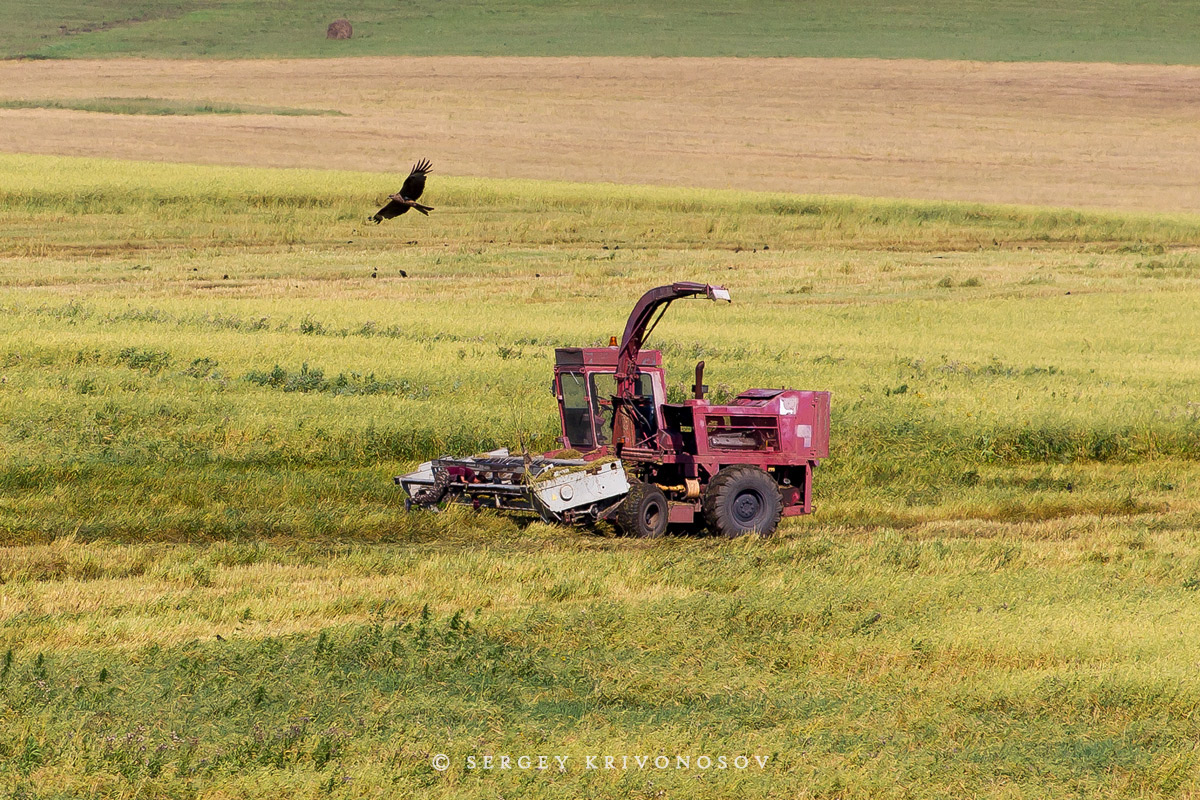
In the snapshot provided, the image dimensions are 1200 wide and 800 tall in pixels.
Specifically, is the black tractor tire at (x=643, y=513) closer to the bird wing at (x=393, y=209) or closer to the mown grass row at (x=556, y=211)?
the bird wing at (x=393, y=209)

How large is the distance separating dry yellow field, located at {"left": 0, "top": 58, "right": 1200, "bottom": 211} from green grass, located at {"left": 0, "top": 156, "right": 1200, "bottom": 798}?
25182mm

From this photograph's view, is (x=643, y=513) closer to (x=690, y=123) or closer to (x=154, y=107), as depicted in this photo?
(x=690, y=123)

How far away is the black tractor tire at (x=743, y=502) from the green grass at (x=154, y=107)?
→ 5879cm

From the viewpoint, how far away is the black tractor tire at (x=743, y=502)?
14.8 m

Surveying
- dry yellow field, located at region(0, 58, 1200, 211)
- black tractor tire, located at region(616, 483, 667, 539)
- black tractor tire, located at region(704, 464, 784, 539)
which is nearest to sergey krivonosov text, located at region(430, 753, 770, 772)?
black tractor tire, located at region(616, 483, 667, 539)

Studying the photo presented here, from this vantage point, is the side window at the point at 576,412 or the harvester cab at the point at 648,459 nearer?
the harvester cab at the point at 648,459

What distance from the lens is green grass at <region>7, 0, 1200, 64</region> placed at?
9675 cm

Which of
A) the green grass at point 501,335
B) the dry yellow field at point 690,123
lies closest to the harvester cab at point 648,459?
the green grass at point 501,335

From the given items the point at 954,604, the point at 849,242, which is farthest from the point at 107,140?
the point at 954,604

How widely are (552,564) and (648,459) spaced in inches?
115

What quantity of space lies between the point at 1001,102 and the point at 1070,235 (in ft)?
105

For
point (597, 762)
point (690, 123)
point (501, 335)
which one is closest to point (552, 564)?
point (597, 762)

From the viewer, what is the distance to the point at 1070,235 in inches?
1913

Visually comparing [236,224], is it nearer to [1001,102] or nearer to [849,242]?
[849,242]
